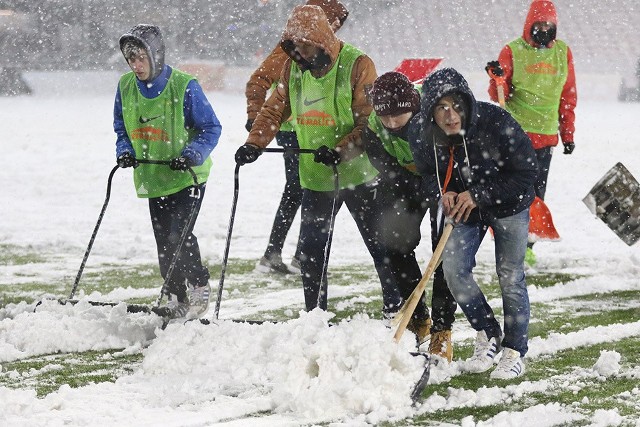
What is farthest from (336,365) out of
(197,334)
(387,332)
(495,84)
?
(495,84)

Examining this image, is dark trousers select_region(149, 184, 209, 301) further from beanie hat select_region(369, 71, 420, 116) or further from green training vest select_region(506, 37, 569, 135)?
green training vest select_region(506, 37, 569, 135)

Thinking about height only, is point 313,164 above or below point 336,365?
above

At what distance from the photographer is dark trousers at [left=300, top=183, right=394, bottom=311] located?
→ 556cm

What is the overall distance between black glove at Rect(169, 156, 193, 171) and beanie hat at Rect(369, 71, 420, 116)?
1235 millimetres

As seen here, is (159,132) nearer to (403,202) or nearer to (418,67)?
(403,202)

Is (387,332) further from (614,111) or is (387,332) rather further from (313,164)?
(614,111)

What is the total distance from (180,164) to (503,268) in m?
1.91

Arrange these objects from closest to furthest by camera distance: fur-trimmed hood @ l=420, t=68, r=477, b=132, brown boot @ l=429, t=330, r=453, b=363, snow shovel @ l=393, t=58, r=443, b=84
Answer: fur-trimmed hood @ l=420, t=68, r=477, b=132 → brown boot @ l=429, t=330, r=453, b=363 → snow shovel @ l=393, t=58, r=443, b=84

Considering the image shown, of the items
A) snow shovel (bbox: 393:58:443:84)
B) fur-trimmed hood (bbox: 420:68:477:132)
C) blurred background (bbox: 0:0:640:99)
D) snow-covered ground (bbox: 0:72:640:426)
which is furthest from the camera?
blurred background (bbox: 0:0:640:99)

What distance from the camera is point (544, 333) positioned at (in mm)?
5914

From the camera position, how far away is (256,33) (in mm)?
28297

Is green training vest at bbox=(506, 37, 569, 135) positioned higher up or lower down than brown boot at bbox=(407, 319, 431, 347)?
higher up

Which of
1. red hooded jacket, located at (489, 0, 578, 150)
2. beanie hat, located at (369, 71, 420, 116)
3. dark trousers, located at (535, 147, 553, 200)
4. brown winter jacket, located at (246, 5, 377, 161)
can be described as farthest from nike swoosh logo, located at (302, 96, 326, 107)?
dark trousers, located at (535, 147, 553, 200)

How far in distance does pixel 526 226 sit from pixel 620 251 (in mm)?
4233
